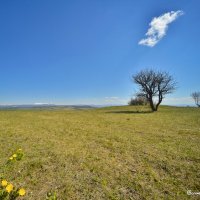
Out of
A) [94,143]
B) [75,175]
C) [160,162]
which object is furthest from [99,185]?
[94,143]

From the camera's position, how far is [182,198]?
4.16 m

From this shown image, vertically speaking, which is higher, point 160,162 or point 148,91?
point 148,91

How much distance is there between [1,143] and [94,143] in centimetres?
467

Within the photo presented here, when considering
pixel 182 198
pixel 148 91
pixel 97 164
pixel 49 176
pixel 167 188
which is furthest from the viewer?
pixel 148 91

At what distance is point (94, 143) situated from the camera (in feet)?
29.0

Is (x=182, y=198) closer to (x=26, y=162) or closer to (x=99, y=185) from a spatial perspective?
(x=99, y=185)

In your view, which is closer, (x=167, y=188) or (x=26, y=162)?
(x=167, y=188)

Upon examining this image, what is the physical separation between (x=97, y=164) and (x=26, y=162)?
2.59m

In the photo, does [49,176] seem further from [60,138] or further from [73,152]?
[60,138]

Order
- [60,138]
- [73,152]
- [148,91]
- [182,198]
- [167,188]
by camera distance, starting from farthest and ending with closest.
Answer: [148,91] < [60,138] < [73,152] < [167,188] < [182,198]

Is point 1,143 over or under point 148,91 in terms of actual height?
under

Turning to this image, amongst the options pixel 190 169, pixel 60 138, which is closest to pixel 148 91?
pixel 60 138

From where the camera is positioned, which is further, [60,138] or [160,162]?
[60,138]

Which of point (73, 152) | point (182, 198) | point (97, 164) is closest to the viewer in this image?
point (182, 198)
